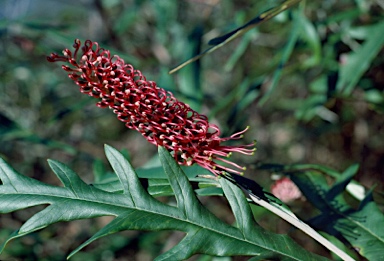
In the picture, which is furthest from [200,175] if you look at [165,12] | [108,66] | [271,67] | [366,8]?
[165,12]

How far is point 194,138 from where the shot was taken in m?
0.68

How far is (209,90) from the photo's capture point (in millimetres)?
2678

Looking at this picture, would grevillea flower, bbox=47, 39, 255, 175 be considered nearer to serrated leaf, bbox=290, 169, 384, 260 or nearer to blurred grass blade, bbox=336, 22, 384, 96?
serrated leaf, bbox=290, 169, 384, 260

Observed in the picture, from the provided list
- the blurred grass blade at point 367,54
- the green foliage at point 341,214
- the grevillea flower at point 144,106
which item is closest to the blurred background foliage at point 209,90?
the blurred grass blade at point 367,54

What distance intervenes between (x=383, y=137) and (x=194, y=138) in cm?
165

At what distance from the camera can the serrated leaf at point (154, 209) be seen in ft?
1.89

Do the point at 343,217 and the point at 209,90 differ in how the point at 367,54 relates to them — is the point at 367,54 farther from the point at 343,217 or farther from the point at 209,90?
the point at 209,90

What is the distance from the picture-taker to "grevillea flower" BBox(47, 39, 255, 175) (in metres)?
0.65

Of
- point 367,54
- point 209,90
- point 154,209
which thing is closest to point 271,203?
point 154,209

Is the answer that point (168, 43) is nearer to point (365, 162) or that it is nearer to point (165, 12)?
point (165, 12)

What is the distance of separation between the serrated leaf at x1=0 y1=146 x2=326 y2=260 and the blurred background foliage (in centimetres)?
52

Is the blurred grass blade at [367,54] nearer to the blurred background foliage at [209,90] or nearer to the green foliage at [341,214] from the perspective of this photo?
the blurred background foliage at [209,90]

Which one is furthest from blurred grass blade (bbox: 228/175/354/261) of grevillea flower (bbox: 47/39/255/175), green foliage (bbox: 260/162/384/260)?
green foliage (bbox: 260/162/384/260)

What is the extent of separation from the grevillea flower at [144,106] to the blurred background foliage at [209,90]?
43cm
